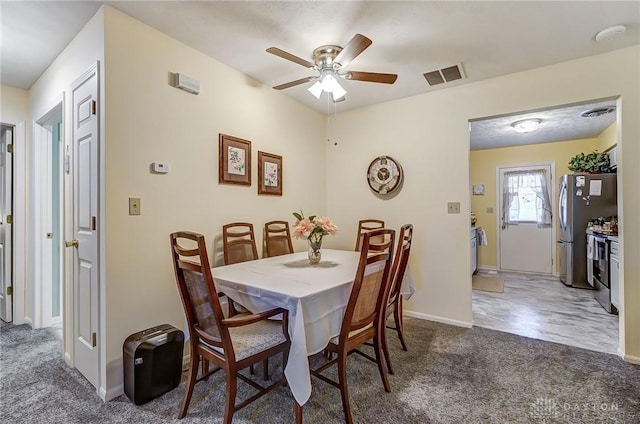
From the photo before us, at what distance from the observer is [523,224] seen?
5.64 meters

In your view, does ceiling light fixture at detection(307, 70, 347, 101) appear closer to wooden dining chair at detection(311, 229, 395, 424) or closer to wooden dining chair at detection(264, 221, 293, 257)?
wooden dining chair at detection(311, 229, 395, 424)

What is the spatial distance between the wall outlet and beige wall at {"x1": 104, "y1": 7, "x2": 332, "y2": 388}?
32mm

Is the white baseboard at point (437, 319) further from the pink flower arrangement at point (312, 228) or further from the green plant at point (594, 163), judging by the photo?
the green plant at point (594, 163)

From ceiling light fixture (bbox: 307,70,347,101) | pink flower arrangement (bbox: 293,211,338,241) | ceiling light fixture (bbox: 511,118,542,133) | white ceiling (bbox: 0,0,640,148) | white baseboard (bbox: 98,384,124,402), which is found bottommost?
white baseboard (bbox: 98,384,124,402)

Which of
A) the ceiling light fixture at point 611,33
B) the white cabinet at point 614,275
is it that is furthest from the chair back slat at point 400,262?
the white cabinet at point 614,275

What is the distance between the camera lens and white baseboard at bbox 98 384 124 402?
183 centimetres

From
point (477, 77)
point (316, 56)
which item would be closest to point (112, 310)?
point (316, 56)

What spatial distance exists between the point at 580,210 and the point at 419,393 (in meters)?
4.17

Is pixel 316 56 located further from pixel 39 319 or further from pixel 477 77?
pixel 39 319

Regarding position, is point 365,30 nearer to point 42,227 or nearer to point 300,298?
point 300,298

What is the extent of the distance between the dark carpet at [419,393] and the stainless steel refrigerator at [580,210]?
265cm

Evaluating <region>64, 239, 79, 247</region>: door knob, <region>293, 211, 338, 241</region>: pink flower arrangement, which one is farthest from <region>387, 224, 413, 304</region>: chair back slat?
<region>64, 239, 79, 247</region>: door knob

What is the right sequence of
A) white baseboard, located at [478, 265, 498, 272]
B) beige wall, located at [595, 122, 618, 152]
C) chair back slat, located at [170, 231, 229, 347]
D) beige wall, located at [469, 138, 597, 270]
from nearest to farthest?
chair back slat, located at [170, 231, 229, 347], beige wall, located at [595, 122, 618, 152], beige wall, located at [469, 138, 597, 270], white baseboard, located at [478, 265, 498, 272]

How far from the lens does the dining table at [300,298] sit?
1.45m
